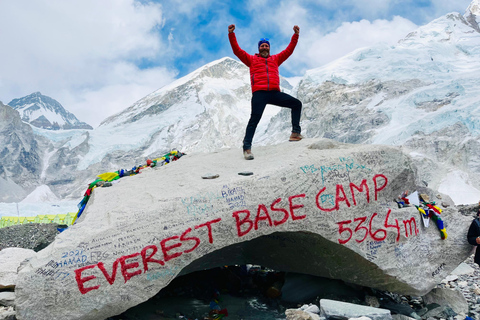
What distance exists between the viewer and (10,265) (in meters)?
5.58

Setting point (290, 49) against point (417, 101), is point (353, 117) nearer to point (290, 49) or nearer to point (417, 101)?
point (417, 101)

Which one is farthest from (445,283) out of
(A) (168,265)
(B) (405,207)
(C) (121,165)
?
(C) (121,165)

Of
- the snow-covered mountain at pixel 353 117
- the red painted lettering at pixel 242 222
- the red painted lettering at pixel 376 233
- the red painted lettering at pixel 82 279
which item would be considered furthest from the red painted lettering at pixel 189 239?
the snow-covered mountain at pixel 353 117

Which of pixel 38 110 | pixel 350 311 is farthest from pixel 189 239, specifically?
pixel 38 110

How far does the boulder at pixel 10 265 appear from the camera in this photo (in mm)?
5125

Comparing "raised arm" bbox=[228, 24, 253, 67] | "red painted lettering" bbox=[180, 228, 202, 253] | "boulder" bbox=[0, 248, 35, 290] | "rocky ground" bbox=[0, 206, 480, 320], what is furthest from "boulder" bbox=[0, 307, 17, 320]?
"raised arm" bbox=[228, 24, 253, 67]

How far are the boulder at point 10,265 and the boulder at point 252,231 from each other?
172 centimetres

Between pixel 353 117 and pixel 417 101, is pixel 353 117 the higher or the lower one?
the higher one

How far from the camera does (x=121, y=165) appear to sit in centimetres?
4800

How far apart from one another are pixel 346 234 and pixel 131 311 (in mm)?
3259

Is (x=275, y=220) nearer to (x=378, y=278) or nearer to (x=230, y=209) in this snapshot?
(x=230, y=209)

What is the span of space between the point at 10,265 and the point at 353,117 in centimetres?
4083

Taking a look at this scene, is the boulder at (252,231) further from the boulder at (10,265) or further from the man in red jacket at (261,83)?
the boulder at (10,265)

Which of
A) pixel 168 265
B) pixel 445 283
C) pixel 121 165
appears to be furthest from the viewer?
pixel 121 165
